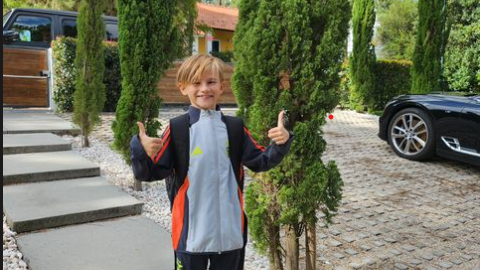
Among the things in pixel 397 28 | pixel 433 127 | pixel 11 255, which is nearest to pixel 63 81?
pixel 11 255

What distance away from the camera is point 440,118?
6031mm

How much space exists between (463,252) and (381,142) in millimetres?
4714

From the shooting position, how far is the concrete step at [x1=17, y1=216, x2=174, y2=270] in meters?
2.96

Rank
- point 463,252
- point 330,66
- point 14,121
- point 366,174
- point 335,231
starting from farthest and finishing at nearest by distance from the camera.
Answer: point 14,121 < point 366,174 < point 335,231 < point 463,252 < point 330,66

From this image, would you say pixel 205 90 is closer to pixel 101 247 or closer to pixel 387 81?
pixel 101 247

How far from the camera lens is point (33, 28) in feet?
33.2

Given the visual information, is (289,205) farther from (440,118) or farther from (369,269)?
(440,118)

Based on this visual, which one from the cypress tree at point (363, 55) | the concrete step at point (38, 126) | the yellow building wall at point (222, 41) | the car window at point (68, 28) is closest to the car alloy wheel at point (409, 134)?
the concrete step at point (38, 126)

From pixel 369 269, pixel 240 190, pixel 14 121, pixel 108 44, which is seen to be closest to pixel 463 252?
pixel 369 269

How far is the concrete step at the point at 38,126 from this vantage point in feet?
20.9

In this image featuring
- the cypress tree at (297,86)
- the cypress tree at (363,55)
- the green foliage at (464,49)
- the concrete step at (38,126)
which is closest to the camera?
the cypress tree at (297,86)

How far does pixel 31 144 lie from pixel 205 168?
4436 mm

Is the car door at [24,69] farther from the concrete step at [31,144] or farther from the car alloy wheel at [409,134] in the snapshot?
the car alloy wheel at [409,134]

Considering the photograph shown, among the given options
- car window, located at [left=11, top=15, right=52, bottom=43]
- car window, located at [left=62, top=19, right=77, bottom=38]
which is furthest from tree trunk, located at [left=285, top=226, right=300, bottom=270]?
car window, located at [left=62, top=19, right=77, bottom=38]
